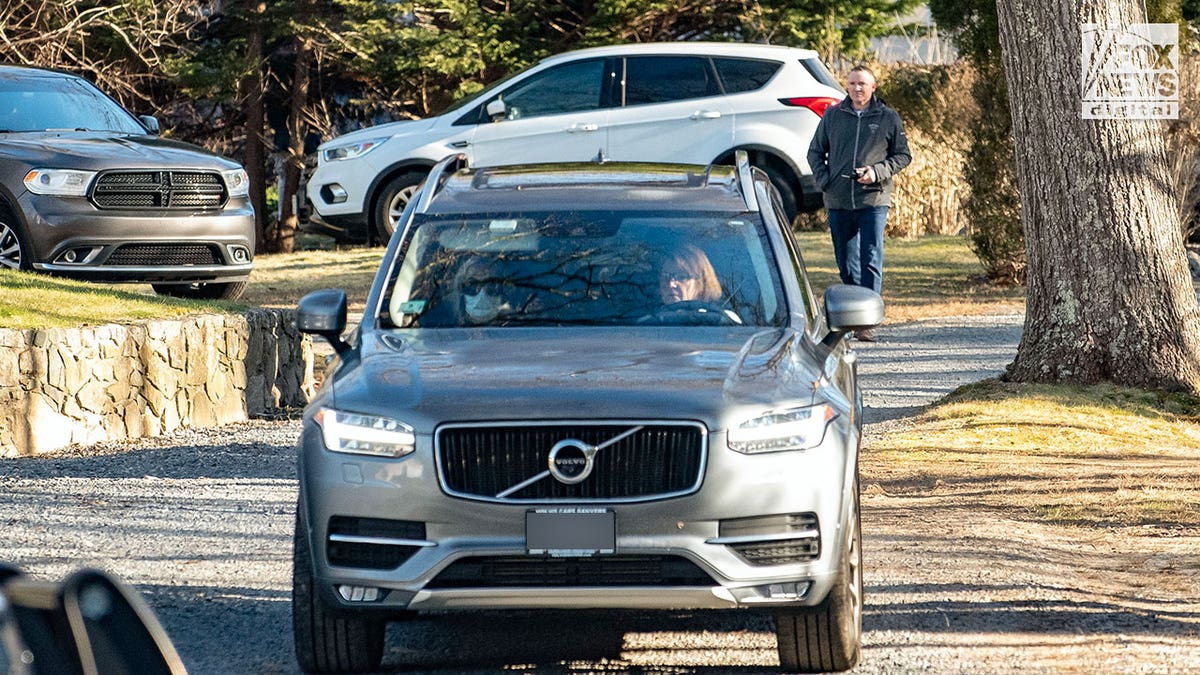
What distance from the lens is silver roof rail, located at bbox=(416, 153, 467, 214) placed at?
6.48 metres

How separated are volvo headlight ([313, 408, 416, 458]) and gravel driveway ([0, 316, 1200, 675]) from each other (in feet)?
1.77

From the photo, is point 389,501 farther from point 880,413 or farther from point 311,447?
point 880,413

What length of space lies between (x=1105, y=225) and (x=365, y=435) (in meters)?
6.59

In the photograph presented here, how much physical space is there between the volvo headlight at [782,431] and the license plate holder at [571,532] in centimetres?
42

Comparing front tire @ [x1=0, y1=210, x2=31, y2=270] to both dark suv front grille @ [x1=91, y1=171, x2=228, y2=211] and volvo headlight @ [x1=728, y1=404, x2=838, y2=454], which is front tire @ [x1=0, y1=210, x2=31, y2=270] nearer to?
dark suv front grille @ [x1=91, y1=171, x2=228, y2=211]

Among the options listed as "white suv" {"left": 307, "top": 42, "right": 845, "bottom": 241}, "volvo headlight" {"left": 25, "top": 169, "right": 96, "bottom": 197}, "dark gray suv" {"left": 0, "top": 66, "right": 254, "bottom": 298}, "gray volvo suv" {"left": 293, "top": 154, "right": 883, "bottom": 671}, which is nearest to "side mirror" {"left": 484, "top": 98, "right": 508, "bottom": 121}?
"white suv" {"left": 307, "top": 42, "right": 845, "bottom": 241}

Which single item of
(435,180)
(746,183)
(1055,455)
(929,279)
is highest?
(435,180)

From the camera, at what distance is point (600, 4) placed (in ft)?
78.2

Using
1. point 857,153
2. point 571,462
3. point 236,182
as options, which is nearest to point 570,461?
point 571,462

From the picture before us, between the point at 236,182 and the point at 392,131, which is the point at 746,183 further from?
the point at 392,131

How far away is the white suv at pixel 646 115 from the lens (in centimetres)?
1656

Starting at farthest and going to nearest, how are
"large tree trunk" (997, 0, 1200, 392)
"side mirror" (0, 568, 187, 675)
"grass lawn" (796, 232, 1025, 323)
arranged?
"grass lawn" (796, 232, 1025, 323), "large tree trunk" (997, 0, 1200, 392), "side mirror" (0, 568, 187, 675)

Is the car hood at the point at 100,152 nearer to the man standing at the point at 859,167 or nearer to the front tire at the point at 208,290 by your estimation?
the front tire at the point at 208,290

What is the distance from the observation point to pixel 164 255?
13.0 m
